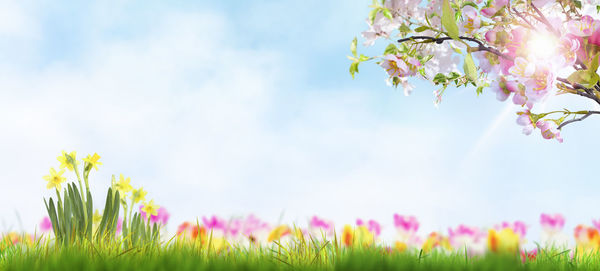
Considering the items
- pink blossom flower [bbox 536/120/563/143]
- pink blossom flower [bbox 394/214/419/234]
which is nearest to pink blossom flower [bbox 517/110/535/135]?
pink blossom flower [bbox 536/120/563/143]

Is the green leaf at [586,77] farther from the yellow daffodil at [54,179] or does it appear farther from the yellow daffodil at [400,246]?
the yellow daffodil at [54,179]

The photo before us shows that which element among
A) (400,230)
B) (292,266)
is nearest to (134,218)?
(292,266)

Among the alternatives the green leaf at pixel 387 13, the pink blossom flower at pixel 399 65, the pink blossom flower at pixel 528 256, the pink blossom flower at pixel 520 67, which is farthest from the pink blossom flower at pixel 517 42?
the pink blossom flower at pixel 528 256

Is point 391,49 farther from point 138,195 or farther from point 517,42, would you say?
point 138,195

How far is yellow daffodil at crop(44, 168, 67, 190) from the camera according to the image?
3.82m

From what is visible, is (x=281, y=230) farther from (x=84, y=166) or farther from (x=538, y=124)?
(x=538, y=124)

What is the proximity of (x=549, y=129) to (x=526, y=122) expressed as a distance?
0.13 meters

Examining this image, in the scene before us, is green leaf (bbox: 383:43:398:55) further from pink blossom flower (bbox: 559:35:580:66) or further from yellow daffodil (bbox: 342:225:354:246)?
yellow daffodil (bbox: 342:225:354:246)

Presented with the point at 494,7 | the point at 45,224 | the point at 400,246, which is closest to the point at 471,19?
the point at 494,7

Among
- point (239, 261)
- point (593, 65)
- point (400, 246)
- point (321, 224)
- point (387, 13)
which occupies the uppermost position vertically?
point (387, 13)

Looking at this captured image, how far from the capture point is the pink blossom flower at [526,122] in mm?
2557

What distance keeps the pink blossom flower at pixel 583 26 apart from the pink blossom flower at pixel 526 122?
2.03 feet

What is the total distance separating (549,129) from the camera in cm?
258

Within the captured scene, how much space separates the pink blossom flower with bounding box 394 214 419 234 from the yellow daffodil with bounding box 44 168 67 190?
2.56 m
